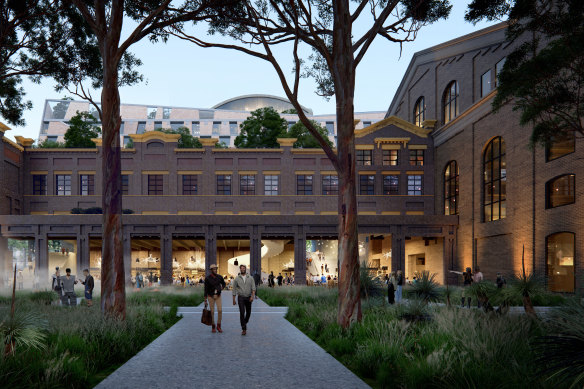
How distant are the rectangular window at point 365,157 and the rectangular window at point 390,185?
216 cm

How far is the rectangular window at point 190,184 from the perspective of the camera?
1923 inches

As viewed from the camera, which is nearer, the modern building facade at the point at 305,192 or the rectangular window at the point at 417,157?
the modern building facade at the point at 305,192

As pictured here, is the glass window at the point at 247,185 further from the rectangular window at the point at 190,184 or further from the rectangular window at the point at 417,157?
the rectangular window at the point at 417,157

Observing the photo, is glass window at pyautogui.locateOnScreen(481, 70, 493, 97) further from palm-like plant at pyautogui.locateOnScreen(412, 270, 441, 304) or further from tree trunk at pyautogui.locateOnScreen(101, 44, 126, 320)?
tree trunk at pyautogui.locateOnScreen(101, 44, 126, 320)

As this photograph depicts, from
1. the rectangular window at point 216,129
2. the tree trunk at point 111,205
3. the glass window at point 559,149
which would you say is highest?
the rectangular window at point 216,129

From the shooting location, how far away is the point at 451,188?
46094 mm

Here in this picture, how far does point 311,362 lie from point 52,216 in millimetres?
39961

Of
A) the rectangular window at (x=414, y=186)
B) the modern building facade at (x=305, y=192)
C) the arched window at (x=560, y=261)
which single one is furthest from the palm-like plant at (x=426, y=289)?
the rectangular window at (x=414, y=186)

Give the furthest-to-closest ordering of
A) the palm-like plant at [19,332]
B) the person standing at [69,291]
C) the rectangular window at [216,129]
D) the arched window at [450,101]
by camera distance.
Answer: the rectangular window at [216,129]
the arched window at [450,101]
the person standing at [69,291]
the palm-like plant at [19,332]

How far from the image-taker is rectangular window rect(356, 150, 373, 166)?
49406 millimetres

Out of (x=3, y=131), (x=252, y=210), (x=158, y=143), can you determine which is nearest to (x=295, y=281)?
(x=252, y=210)

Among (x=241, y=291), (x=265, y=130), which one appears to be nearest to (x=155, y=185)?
(x=265, y=130)

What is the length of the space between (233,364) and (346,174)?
5755 millimetres

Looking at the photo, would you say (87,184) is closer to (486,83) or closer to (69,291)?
(69,291)
